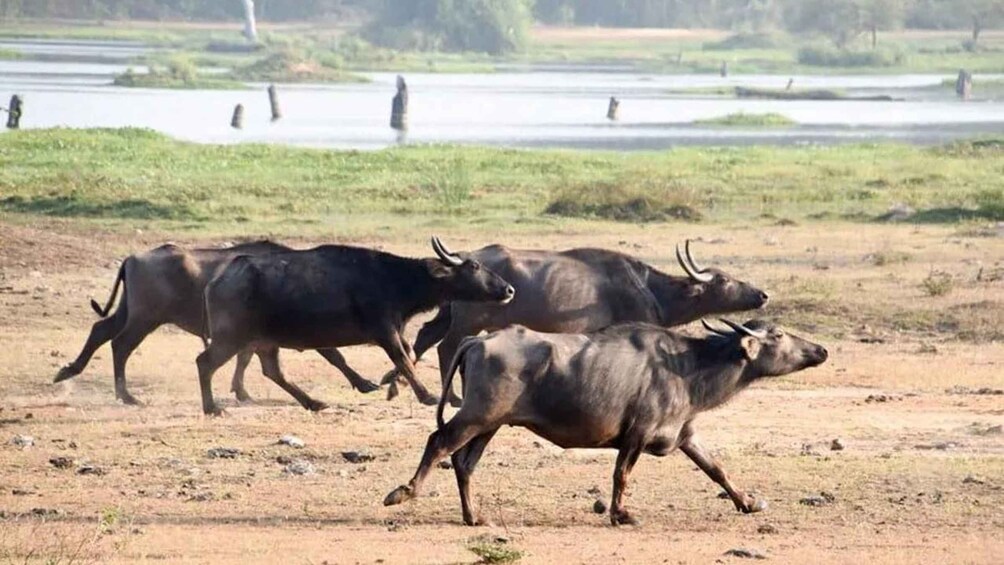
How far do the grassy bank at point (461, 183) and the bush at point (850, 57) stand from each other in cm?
5117

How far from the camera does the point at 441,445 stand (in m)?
8.59

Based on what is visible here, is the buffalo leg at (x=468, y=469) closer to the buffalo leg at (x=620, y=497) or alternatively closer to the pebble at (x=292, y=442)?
the buffalo leg at (x=620, y=497)

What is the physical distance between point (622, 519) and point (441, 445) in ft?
2.80

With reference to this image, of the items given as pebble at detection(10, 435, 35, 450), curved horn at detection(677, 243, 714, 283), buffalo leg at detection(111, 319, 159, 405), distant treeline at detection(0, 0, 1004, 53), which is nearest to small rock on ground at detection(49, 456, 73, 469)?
pebble at detection(10, 435, 35, 450)

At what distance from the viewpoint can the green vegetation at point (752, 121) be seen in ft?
155

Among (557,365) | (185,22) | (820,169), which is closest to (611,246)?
(820,169)

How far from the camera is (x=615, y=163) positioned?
30.5 m

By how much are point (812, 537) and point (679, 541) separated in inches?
22.3

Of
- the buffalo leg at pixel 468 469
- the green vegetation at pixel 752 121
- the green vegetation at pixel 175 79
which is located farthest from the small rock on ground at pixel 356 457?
the green vegetation at pixel 175 79

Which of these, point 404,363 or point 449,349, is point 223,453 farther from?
point 449,349

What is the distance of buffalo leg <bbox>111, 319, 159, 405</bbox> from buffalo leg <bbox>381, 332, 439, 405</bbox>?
1769 mm

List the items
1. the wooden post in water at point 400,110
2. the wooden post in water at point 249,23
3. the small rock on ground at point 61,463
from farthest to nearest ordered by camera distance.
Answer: the wooden post in water at point 249,23 → the wooden post in water at point 400,110 → the small rock on ground at point 61,463

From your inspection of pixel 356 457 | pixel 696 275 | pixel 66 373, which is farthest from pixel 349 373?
pixel 356 457

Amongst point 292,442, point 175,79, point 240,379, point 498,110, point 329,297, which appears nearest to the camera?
point 292,442
